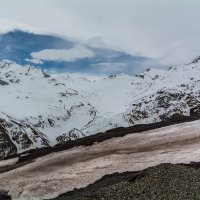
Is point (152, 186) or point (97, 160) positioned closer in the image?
point (152, 186)

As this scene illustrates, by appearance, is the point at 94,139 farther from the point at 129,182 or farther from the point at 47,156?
the point at 129,182

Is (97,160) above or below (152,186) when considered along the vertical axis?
above

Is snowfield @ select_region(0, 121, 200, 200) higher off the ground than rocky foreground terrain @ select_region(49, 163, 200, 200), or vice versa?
snowfield @ select_region(0, 121, 200, 200)

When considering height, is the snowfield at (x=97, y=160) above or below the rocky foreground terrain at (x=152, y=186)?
above

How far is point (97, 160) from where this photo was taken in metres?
55.8

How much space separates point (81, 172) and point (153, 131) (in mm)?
20693

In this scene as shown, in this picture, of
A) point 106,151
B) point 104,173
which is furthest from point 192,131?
point 104,173

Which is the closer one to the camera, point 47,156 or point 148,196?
point 148,196

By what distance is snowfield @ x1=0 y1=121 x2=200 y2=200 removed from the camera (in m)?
49.2

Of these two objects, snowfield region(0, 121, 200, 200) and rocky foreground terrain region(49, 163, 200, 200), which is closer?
rocky foreground terrain region(49, 163, 200, 200)

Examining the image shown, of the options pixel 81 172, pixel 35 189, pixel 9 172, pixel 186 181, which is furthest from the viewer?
pixel 9 172

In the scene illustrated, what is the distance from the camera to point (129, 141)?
214ft

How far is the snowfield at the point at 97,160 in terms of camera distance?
4919 cm

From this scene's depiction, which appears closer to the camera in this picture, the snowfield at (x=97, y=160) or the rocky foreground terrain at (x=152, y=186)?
the rocky foreground terrain at (x=152, y=186)
